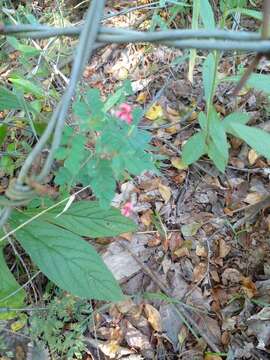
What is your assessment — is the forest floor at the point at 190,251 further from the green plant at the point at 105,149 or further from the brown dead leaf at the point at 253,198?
the green plant at the point at 105,149

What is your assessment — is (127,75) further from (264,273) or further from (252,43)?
(252,43)

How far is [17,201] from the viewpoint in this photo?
733 mm

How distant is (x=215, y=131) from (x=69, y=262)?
2.01ft

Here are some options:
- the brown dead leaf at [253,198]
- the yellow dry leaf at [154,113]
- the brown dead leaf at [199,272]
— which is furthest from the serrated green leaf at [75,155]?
the yellow dry leaf at [154,113]

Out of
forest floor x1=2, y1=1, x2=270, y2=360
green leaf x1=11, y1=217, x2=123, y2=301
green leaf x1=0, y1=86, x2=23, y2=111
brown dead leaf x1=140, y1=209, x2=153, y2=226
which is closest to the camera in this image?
green leaf x1=11, y1=217, x2=123, y2=301

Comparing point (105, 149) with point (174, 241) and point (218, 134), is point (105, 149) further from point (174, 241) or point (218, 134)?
point (174, 241)

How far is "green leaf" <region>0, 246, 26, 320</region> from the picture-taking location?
146 centimetres

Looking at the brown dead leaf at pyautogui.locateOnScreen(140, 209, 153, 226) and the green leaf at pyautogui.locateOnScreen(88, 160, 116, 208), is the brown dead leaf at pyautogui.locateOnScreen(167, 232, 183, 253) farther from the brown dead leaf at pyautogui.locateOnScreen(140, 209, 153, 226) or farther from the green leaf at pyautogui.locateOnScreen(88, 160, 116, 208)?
the green leaf at pyautogui.locateOnScreen(88, 160, 116, 208)

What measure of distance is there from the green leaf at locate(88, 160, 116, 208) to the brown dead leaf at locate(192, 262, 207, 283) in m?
1.00

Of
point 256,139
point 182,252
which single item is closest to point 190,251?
point 182,252

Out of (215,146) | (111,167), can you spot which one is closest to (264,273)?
(215,146)

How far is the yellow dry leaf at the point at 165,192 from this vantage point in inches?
79.4

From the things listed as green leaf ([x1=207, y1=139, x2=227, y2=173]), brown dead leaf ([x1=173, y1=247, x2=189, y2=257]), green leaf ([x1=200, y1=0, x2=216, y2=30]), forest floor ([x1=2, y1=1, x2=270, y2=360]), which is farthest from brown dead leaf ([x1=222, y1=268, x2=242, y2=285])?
green leaf ([x1=200, y1=0, x2=216, y2=30])

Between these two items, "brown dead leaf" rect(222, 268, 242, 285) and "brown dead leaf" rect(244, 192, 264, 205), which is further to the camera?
"brown dead leaf" rect(244, 192, 264, 205)
